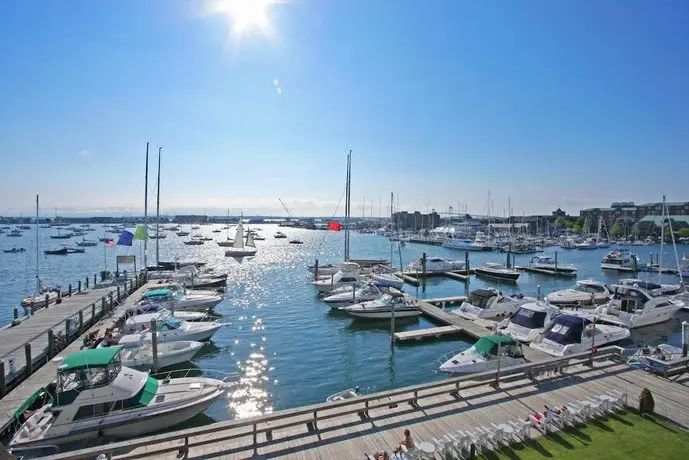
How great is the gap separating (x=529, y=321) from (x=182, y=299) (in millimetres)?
28103

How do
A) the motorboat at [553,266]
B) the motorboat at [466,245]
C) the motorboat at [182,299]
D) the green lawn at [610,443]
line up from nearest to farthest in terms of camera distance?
the green lawn at [610,443] → the motorboat at [182,299] → the motorboat at [553,266] → the motorboat at [466,245]

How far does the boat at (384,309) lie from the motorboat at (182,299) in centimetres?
1269

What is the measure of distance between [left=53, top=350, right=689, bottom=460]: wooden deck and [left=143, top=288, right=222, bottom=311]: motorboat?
23123 millimetres

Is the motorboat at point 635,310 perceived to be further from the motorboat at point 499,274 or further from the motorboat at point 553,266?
the motorboat at point 553,266

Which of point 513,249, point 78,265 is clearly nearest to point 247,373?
point 78,265

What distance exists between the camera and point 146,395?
15.0m

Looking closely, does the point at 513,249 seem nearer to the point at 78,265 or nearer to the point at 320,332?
the point at 320,332

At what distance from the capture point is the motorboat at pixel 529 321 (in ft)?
82.1

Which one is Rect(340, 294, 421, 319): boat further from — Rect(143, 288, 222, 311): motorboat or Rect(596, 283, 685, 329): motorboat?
Rect(596, 283, 685, 329): motorboat

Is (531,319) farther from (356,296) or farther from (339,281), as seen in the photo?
(339,281)

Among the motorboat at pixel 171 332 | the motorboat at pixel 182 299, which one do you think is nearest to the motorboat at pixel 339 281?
the motorboat at pixel 182 299

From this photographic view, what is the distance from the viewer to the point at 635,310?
30.1 m

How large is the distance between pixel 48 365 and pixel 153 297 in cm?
1251

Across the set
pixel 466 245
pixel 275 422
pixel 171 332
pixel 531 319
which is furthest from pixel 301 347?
pixel 466 245
